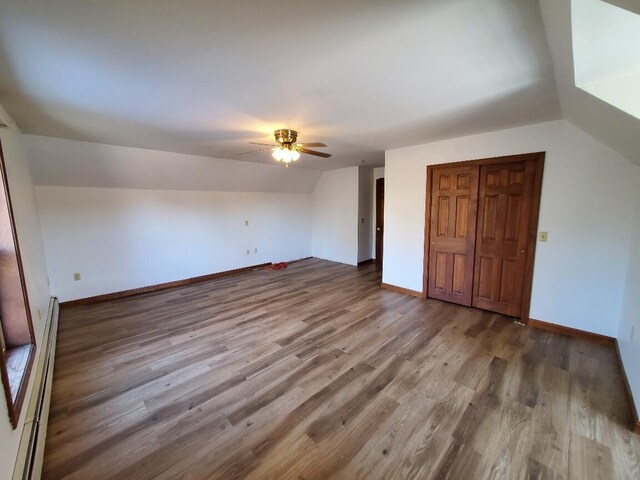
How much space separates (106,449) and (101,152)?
3.60 m

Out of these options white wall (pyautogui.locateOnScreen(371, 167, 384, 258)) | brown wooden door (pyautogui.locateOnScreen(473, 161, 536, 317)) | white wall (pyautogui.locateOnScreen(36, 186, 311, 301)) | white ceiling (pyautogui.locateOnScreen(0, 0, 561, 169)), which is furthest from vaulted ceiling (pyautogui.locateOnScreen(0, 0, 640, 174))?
white wall (pyautogui.locateOnScreen(371, 167, 384, 258))

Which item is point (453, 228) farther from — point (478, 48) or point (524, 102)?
point (478, 48)

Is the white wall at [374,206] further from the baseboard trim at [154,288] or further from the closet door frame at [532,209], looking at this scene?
the baseboard trim at [154,288]

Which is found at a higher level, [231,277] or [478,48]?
[478,48]

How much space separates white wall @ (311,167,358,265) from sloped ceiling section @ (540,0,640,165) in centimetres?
392

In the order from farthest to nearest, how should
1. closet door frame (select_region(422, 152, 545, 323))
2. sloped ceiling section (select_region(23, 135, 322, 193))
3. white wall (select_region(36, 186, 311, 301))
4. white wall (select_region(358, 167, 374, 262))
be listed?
white wall (select_region(358, 167, 374, 262)), white wall (select_region(36, 186, 311, 301)), sloped ceiling section (select_region(23, 135, 322, 193)), closet door frame (select_region(422, 152, 545, 323))

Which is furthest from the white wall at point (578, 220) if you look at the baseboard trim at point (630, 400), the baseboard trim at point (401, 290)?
the baseboard trim at point (401, 290)

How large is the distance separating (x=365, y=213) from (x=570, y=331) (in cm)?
413

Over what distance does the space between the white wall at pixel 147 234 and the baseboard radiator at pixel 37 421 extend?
5.95ft

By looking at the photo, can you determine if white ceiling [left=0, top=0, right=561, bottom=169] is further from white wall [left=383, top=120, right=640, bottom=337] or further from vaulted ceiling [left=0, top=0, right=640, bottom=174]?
white wall [left=383, top=120, right=640, bottom=337]

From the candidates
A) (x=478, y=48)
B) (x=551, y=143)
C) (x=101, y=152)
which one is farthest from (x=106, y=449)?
(x=551, y=143)

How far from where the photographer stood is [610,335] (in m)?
2.78

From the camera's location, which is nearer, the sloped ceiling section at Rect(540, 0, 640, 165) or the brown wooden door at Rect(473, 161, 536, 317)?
the sloped ceiling section at Rect(540, 0, 640, 165)

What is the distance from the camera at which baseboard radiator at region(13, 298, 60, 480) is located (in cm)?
132
